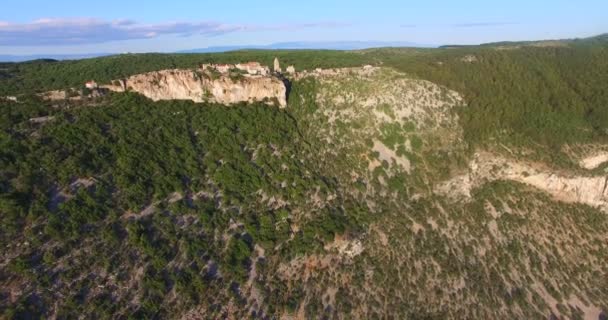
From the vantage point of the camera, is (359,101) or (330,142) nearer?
(330,142)

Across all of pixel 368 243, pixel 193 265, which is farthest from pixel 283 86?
pixel 193 265

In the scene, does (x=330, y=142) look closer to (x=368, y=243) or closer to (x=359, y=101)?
(x=359, y=101)

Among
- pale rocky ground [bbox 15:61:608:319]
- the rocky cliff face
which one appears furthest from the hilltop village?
pale rocky ground [bbox 15:61:608:319]

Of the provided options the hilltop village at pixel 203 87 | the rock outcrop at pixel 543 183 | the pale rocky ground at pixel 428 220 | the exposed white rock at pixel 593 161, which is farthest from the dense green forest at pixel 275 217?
the exposed white rock at pixel 593 161

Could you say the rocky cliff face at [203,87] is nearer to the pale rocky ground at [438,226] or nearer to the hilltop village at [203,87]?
the hilltop village at [203,87]

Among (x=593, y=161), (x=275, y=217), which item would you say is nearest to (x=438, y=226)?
(x=275, y=217)

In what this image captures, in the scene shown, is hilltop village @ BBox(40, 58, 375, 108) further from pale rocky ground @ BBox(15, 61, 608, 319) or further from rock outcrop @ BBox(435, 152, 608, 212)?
rock outcrop @ BBox(435, 152, 608, 212)
